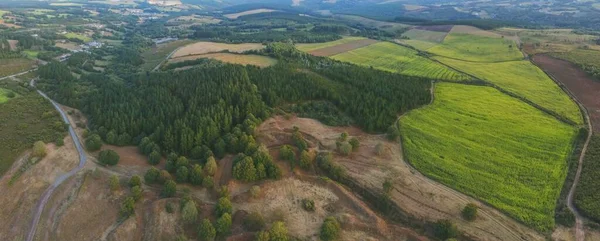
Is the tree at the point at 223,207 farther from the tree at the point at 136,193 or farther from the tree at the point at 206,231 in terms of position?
the tree at the point at 136,193

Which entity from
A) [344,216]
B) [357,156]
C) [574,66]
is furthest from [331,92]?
[574,66]

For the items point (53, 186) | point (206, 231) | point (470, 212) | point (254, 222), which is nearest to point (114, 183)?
point (53, 186)

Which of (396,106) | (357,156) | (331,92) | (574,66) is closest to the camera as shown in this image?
(357,156)

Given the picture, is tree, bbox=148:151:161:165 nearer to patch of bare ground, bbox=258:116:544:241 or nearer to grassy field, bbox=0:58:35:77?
patch of bare ground, bbox=258:116:544:241

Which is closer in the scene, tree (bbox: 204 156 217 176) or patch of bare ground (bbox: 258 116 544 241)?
patch of bare ground (bbox: 258 116 544 241)

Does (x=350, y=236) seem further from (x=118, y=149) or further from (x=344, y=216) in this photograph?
(x=118, y=149)

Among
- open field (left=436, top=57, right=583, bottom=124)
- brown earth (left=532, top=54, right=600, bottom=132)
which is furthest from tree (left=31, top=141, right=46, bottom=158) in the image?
brown earth (left=532, top=54, right=600, bottom=132)
